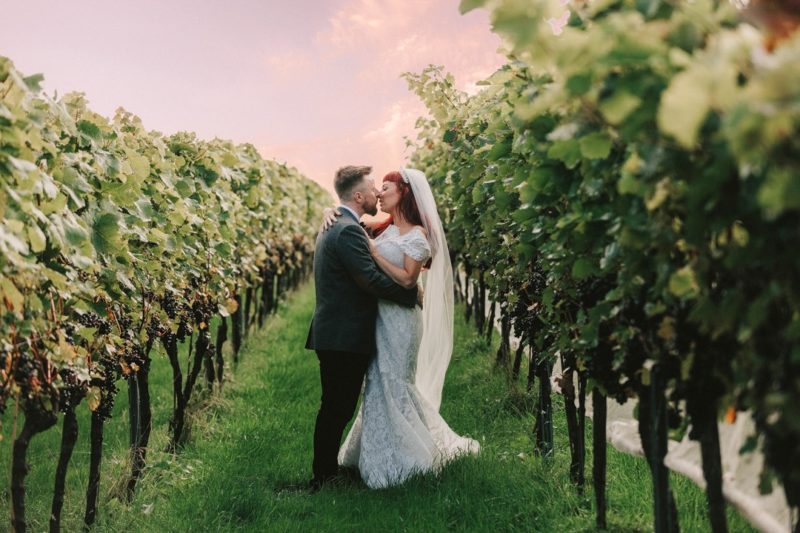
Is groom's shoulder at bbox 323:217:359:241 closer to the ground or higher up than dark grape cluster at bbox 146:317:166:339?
higher up

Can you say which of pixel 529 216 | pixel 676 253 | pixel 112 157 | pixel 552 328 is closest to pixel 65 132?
pixel 112 157

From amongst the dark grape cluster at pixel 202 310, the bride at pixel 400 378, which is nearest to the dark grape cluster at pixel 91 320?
the dark grape cluster at pixel 202 310

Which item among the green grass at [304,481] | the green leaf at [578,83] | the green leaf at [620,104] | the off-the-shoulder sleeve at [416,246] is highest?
the green leaf at [578,83]

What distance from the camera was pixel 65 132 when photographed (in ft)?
11.2

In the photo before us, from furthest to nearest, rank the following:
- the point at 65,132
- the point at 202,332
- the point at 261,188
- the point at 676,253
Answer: the point at 261,188 < the point at 202,332 < the point at 65,132 < the point at 676,253

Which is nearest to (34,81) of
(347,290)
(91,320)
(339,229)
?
(91,320)

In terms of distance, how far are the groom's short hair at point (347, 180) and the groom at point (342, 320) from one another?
111 mm

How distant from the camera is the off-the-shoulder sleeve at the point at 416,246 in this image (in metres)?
5.29

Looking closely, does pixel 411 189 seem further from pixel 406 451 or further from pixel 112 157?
pixel 112 157

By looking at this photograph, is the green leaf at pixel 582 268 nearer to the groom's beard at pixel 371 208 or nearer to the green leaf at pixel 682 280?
the green leaf at pixel 682 280

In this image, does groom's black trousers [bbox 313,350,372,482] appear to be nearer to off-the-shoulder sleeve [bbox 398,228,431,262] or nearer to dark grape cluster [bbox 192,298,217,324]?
off-the-shoulder sleeve [bbox 398,228,431,262]

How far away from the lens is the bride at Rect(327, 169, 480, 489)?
519 cm

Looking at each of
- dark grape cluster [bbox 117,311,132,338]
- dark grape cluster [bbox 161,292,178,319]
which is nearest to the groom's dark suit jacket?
dark grape cluster [bbox 161,292,178,319]

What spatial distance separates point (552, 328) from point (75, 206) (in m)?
2.17
